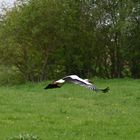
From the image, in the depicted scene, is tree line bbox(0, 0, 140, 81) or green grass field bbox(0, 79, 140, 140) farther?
tree line bbox(0, 0, 140, 81)

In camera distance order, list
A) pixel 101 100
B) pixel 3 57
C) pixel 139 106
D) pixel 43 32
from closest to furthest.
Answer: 1. pixel 139 106
2. pixel 101 100
3. pixel 43 32
4. pixel 3 57

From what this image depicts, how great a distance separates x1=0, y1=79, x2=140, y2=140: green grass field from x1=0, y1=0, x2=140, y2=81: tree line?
15904 millimetres

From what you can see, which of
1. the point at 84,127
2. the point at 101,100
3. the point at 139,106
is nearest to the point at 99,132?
the point at 84,127

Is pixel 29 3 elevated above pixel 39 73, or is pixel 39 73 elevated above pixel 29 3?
pixel 29 3

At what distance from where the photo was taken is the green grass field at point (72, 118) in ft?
34.4

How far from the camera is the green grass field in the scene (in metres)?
10.5

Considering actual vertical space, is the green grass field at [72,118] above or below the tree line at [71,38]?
below

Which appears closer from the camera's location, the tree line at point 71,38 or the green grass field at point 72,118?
the green grass field at point 72,118

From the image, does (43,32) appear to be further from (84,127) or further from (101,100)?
(84,127)

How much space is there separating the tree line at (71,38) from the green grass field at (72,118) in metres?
15.9

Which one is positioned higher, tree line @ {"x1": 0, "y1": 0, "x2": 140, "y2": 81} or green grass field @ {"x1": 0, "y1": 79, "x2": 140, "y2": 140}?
tree line @ {"x1": 0, "y1": 0, "x2": 140, "y2": 81}

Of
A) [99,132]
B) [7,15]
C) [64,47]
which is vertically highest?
[7,15]

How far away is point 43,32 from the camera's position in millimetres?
34562

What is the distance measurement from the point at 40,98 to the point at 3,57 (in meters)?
19.0
